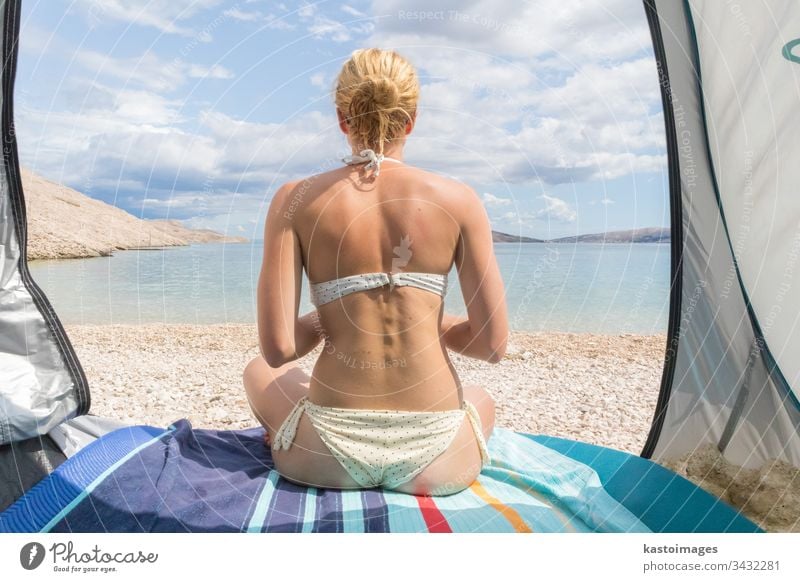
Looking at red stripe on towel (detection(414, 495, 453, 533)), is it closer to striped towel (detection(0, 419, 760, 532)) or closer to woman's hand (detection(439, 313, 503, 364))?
striped towel (detection(0, 419, 760, 532))

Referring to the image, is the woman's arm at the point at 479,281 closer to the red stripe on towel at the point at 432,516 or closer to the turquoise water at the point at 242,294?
the red stripe on towel at the point at 432,516

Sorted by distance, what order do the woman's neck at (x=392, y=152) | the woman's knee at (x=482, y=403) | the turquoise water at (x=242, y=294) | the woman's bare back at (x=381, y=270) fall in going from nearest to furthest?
the woman's bare back at (x=381, y=270), the woman's neck at (x=392, y=152), the woman's knee at (x=482, y=403), the turquoise water at (x=242, y=294)

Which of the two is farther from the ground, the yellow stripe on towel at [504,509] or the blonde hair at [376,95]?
the blonde hair at [376,95]

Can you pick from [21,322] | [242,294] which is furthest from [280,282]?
[242,294]

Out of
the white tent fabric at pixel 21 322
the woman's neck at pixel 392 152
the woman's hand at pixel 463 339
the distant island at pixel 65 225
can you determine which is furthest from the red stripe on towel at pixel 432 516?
the distant island at pixel 65 225

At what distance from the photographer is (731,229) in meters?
2.01

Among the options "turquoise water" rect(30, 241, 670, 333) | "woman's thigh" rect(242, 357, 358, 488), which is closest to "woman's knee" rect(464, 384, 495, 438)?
"woman's thigh" rect(242, 357, 358, 488)

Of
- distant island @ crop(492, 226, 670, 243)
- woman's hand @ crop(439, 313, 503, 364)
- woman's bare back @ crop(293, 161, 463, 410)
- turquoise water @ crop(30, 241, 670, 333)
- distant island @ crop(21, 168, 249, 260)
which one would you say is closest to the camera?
woman's bare back @ crop(293, 161, 463, 410)

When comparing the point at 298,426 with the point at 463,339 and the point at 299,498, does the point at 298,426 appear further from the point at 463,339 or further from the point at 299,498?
the point at 463,339

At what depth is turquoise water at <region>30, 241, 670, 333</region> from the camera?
6020mm

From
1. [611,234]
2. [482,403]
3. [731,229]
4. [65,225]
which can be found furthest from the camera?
[65,225]

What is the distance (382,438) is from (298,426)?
0.24 m

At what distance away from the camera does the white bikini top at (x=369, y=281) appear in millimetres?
1473

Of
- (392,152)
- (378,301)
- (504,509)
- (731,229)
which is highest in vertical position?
(392,152)
